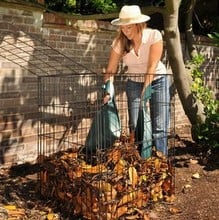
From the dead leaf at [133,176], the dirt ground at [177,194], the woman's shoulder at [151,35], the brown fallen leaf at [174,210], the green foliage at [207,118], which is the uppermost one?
the woman's shoulder at [151,35]

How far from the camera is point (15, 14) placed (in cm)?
559

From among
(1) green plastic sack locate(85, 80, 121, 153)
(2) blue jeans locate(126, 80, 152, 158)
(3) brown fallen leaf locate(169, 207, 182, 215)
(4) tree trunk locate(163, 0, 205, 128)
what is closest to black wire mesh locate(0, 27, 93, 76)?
(4) tree trunk locate(163, 0, 205, 128)

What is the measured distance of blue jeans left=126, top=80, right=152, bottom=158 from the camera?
4672mm

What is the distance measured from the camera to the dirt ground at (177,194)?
14.3ft

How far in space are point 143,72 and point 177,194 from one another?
50.4 inches

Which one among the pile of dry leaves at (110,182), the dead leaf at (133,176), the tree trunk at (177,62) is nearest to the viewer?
the pile of dry leaves at (110,182)

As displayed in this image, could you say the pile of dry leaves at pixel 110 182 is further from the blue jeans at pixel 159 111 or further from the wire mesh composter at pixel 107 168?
the blue jeans at pixel 159 111

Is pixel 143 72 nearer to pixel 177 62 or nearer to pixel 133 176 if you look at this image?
pixel 133 176

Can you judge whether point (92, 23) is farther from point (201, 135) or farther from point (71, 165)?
point (71, 165)

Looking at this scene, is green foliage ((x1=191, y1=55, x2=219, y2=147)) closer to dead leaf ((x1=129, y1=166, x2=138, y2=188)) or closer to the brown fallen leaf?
the brown fallen leaf

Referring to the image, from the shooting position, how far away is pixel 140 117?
186 inches

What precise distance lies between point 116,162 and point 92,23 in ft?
9.47

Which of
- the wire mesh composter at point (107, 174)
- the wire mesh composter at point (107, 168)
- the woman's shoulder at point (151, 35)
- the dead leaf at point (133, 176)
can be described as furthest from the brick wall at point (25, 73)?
the dead leaf at point (133, 176)

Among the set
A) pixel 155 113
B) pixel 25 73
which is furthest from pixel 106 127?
pixel 25 73
